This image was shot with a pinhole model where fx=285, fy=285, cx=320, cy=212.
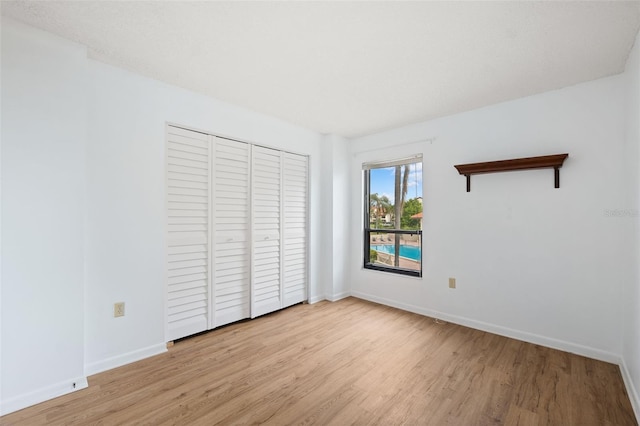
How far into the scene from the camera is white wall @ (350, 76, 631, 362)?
2.39 metres

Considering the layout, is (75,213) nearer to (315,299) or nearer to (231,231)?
(231,231)

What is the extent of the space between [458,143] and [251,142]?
7.68 ft

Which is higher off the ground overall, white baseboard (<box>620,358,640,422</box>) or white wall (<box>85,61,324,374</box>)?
white wall (<box>85,61,324,374</box>)

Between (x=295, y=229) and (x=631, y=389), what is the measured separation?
3181mm

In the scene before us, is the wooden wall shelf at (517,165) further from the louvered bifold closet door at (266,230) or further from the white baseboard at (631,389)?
the louvered bifold closet door at (266,230)

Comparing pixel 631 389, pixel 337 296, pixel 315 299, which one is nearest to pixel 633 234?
pixel 631 389

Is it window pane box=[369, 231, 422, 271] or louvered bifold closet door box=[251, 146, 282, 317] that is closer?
louvered bifold closet door box=[251, 146, 282, 317]

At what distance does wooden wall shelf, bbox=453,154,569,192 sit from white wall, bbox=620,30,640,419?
430 millimetres

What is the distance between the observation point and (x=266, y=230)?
3404 millimetres

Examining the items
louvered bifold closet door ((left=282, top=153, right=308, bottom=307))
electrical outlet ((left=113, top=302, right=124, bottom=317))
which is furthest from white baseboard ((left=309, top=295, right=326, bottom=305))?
electrical outlet ((left=113, top=302, right=124, bottom=317))

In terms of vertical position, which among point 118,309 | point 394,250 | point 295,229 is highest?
point 295,229

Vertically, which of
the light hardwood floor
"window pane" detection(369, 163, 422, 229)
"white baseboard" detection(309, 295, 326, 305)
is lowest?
the light hardwood floor

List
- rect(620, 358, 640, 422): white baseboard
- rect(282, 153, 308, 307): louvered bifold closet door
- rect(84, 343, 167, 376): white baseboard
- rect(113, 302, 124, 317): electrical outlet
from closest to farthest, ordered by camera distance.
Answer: rect(620, 358, 640, 422): white baseboard, rect(84, 343, 167, 376): white baseboard, rect(113, 302, 124, 317): electrical outlet, rect(282, 153, 308, 307): louvered bifold closet door

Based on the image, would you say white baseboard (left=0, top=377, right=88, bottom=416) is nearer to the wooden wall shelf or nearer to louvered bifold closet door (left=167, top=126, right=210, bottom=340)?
louvered bifold closet door (left=167, top=126, right=210, bottom=340)
